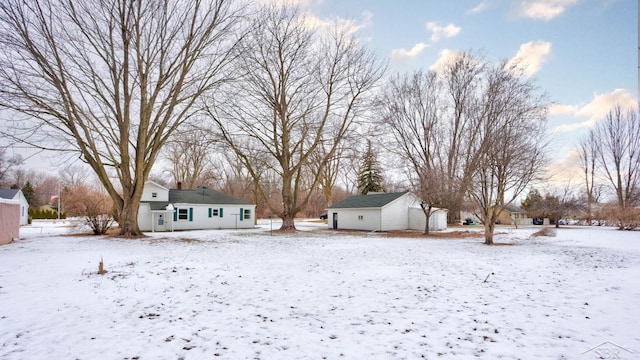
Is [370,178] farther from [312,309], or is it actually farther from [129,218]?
[312,309]

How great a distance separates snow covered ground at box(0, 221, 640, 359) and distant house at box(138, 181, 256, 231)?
671 inches

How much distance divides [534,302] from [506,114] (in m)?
13.7

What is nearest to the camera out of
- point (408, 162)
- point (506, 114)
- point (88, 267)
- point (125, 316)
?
point (125, 316)

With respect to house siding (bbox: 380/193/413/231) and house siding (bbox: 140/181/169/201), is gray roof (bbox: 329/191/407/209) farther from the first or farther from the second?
house siding (bbox: 140/181/169/201)

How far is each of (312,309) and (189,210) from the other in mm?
25318

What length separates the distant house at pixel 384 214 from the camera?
29.8 meters

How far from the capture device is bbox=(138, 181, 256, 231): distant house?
91.8 ft

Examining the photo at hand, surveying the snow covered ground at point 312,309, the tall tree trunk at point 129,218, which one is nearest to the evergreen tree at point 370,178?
the tall tree trunk at point 129,218

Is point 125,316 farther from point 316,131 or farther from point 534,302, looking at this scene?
point 316,131

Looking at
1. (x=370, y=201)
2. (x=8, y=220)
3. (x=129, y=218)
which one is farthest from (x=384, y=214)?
(x=8, y=220)

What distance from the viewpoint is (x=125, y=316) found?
5.79m

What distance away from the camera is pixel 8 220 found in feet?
53.7

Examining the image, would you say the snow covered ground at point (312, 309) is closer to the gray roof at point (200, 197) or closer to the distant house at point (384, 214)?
the gray roof at point (200, 197)

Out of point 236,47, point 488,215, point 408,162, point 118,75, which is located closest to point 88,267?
point 118,75
